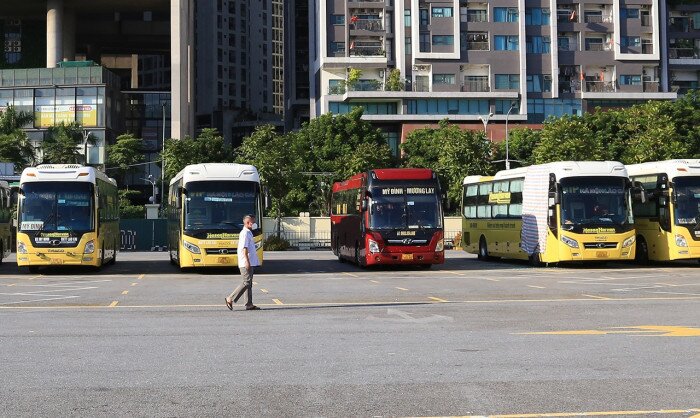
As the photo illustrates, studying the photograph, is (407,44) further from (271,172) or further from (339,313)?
(339,313)

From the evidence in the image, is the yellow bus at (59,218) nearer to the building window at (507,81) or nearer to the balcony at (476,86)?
the balcony at (476,86)

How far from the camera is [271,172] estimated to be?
229 feet

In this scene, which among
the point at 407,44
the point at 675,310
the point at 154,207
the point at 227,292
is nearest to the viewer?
the point at 675,310

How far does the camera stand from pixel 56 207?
31.0m

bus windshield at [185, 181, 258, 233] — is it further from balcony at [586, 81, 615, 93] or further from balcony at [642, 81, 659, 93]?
balcony at [642, 81, 659, 93]

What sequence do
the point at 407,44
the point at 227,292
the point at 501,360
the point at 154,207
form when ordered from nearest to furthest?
the point at 501,360, the point at 227,292, the point at 154,207, the point at 407,44

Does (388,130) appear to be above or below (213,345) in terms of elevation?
above

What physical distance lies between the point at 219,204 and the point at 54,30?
71.2m

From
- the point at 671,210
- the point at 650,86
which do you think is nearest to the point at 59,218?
the point at 671,210

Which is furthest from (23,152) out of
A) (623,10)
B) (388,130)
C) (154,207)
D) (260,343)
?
(260,343)

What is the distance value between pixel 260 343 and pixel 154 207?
187 ft

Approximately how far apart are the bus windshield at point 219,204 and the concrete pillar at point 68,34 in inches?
2953

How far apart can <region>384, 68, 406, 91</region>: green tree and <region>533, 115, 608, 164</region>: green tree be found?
20.7m

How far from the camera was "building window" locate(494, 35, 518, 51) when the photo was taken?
96.2 m
